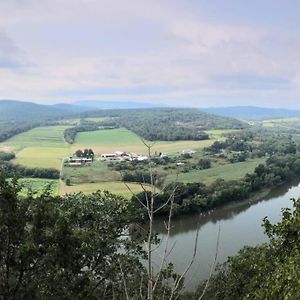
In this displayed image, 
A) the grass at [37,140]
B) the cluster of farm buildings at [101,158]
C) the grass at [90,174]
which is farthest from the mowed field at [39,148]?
the grass at [90,174]

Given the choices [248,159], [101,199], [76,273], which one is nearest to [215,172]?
[248,159]

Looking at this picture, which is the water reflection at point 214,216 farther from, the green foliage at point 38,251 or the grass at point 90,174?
the green foliage at point 38,251

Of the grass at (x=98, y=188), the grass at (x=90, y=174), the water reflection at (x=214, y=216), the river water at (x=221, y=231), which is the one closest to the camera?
the river water at (x=221, y=231)

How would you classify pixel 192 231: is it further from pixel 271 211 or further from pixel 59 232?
pixel 59 232

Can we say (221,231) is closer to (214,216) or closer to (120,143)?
(214,216)

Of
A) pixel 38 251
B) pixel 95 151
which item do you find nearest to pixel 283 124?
pixel 95 151

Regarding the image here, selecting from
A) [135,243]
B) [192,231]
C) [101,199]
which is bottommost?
[192,231]
